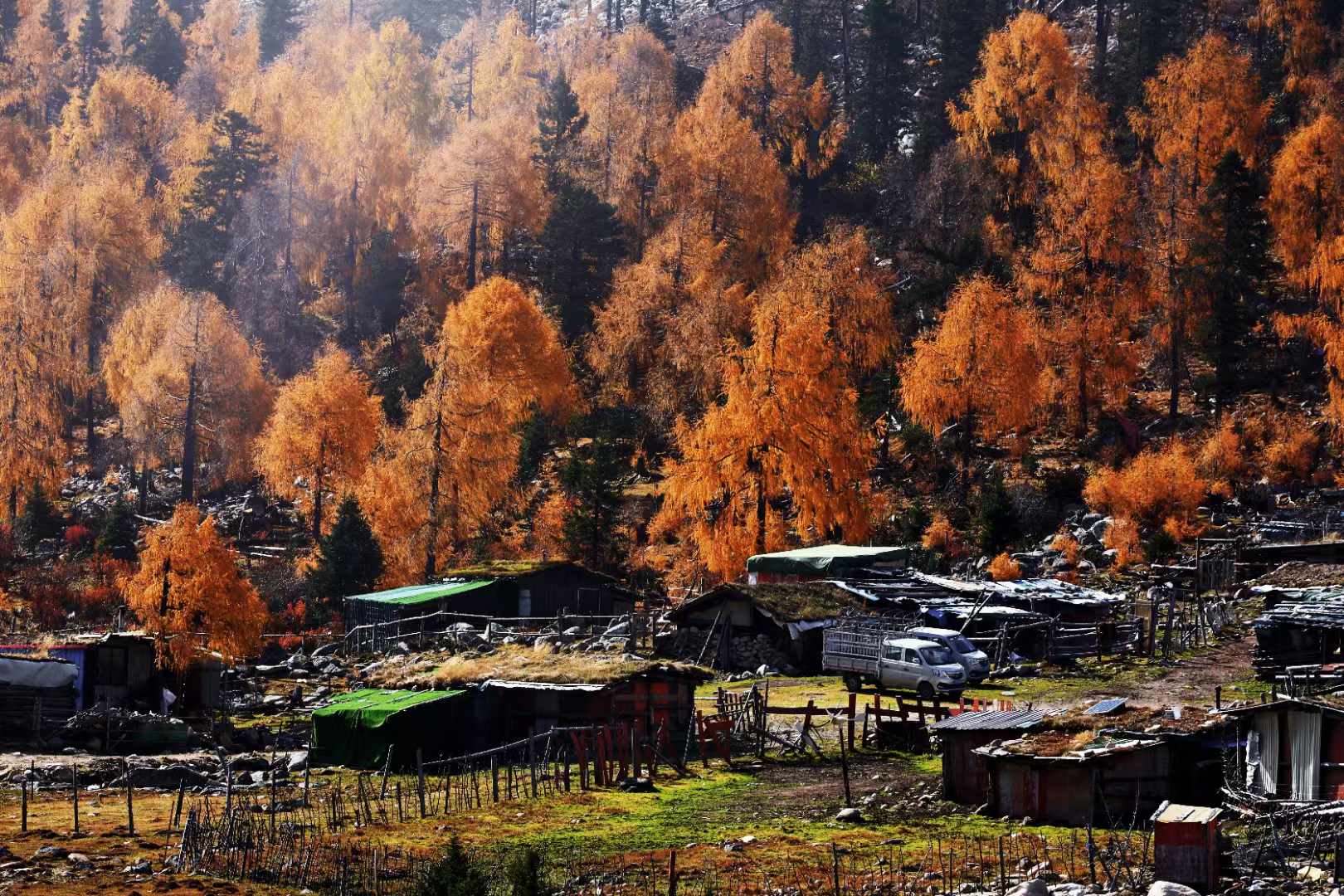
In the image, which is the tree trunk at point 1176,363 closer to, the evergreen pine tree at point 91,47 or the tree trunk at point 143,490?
the tree trunk at point 143,490

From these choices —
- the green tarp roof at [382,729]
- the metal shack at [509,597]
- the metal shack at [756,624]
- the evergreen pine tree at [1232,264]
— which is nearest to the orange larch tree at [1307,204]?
the evergreen pine tree at [1232,264]

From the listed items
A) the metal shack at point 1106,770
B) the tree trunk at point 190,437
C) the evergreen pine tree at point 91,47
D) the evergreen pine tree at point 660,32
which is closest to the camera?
the metal shack at point 1106,770

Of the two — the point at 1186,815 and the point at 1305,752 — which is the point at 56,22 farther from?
the point at 1186,815

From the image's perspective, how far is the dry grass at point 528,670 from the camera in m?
35.7

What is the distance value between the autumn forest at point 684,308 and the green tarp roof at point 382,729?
1479 cm

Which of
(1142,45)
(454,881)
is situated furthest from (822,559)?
(1142,45)

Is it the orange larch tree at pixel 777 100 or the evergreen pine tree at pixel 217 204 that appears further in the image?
the orange larch tree at pixel 777 100

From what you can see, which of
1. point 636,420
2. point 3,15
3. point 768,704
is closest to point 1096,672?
point 768,704

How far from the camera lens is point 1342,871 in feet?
62.5

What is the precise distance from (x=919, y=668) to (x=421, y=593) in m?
20.2

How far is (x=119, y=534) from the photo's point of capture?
66312 mm

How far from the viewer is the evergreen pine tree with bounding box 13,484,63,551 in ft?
223

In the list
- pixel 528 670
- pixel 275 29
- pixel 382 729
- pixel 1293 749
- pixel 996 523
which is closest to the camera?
pixel 1293 749

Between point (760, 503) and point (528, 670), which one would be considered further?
point (760, 503)
